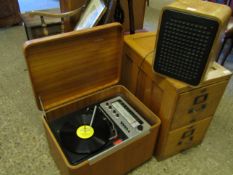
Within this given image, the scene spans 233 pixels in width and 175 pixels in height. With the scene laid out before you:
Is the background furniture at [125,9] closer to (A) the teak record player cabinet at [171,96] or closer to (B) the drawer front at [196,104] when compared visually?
(A) the teak record player cabinet at [171,96]

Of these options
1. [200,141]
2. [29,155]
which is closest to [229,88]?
[200,141]

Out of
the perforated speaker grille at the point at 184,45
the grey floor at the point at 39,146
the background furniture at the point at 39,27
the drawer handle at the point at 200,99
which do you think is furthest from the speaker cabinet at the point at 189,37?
the background furniture at the point at 39,27

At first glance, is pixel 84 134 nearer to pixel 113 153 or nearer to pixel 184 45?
pixel 113 153

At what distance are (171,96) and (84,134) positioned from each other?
46 cm

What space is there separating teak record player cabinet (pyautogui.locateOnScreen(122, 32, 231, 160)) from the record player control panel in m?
0.12

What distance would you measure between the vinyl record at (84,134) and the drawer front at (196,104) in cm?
36

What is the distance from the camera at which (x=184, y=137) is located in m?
1.25

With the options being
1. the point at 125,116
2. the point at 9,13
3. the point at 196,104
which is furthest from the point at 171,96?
the point at 9,13

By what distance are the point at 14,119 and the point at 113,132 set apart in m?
0.85

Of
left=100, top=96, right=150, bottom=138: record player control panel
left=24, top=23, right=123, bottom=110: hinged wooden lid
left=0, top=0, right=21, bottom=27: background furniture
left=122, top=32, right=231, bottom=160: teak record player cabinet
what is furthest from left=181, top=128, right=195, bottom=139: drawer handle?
left=0, top=0, right=21, bottom=27: background furniture

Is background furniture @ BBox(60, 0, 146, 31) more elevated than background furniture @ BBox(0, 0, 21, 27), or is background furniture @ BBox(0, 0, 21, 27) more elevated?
background furniture @ BBox(60, 0, 146, 31)

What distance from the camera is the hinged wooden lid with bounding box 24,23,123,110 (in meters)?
0.99

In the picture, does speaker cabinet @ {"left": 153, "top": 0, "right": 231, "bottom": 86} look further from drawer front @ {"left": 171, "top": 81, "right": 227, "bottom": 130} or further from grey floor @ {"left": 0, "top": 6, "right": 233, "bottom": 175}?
grey floor @ {"left": 0, "top": 6, "right": 233, "bottom": 175}

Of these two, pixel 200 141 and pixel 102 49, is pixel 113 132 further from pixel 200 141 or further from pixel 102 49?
pixel 200 141
